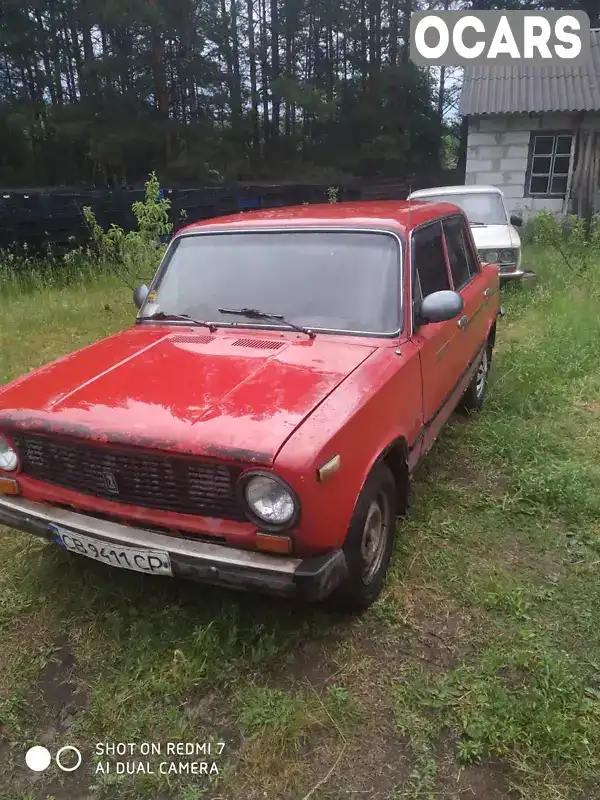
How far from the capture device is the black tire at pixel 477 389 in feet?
16.4

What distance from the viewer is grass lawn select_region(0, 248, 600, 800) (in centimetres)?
226

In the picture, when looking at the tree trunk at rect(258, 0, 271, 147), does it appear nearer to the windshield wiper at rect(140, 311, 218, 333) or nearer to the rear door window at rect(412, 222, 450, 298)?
the rear door window at rect(412, 222, 450, 298)

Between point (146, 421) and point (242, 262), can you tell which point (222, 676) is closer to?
point (146, 421)

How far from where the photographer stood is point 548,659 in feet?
8.65

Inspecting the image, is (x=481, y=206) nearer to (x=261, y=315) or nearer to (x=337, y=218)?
(x=337, y=218)

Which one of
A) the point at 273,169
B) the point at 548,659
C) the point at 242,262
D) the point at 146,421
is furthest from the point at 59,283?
the point at 273,169

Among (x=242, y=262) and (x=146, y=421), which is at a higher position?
(x=242, y=262)

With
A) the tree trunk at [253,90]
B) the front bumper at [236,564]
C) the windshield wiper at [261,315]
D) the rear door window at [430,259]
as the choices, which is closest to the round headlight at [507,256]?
the rear door window at [430,259]

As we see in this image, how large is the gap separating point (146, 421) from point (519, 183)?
47.3 feet

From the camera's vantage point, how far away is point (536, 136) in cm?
1434

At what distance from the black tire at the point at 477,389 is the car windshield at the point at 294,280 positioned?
181cm

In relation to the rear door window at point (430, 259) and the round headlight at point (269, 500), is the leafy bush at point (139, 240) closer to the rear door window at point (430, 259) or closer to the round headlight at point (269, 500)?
the rear door window at point (430, 259)

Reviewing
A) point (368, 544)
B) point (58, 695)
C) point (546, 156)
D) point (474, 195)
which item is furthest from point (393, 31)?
point (58, 695)

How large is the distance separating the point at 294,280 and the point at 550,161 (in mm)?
13417
